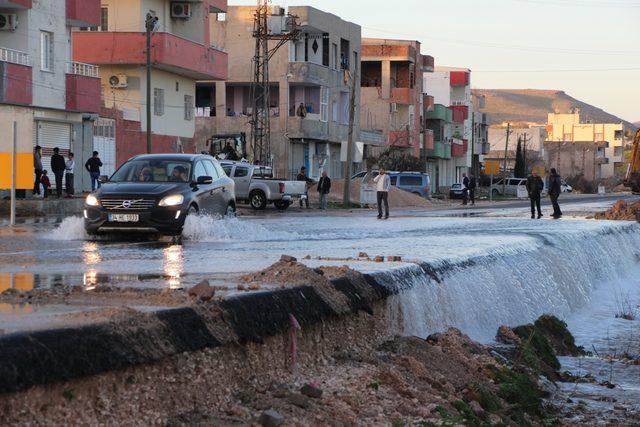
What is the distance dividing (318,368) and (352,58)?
78011 mm

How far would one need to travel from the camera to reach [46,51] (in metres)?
44.8

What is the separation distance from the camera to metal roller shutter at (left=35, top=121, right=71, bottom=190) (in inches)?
1785

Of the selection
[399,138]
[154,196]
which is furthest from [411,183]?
[154,196]

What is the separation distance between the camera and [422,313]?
13812mm

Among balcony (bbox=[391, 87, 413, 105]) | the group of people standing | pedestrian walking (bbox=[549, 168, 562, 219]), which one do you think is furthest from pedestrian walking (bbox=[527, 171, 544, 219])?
balcony (bbox=[391, 87, 413, 105])

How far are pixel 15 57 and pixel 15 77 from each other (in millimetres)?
876

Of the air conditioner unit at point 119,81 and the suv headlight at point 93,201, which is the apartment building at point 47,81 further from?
the suv headlight at point 93,201

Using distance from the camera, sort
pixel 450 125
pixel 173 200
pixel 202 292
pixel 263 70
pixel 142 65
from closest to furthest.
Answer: pixel 202 292
pixel 173 200
pixel 142 65
pixel 263 70
pixel 450 125

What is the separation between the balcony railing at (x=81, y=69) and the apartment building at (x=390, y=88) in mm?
49882

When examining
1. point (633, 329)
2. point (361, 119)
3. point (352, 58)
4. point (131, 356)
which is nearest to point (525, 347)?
point (633, 329)

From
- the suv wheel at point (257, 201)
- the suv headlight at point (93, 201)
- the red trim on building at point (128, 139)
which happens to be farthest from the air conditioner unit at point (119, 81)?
→ the suv headlight at point (93, 201)

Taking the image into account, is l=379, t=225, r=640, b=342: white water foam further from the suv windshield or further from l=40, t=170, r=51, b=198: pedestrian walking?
l=40, t=170, r=51, b=198: pedestrian walking

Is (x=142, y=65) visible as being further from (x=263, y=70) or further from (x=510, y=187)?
(x=510, y=187)

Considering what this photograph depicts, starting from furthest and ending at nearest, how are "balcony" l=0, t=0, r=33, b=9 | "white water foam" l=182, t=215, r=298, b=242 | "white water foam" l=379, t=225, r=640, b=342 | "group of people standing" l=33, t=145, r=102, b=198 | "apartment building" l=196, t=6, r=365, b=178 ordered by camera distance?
"apartment building" l=196, t=6, r=365, b=178 → "balcony" l=0, t=0, r=33, b=9 → "group of people standing" l=33, t=145, r=102, b=198 → "white water foam" l=182, t=215, r=298, b=242 → "white water foam" l=379, t=225, r=640, b=342
